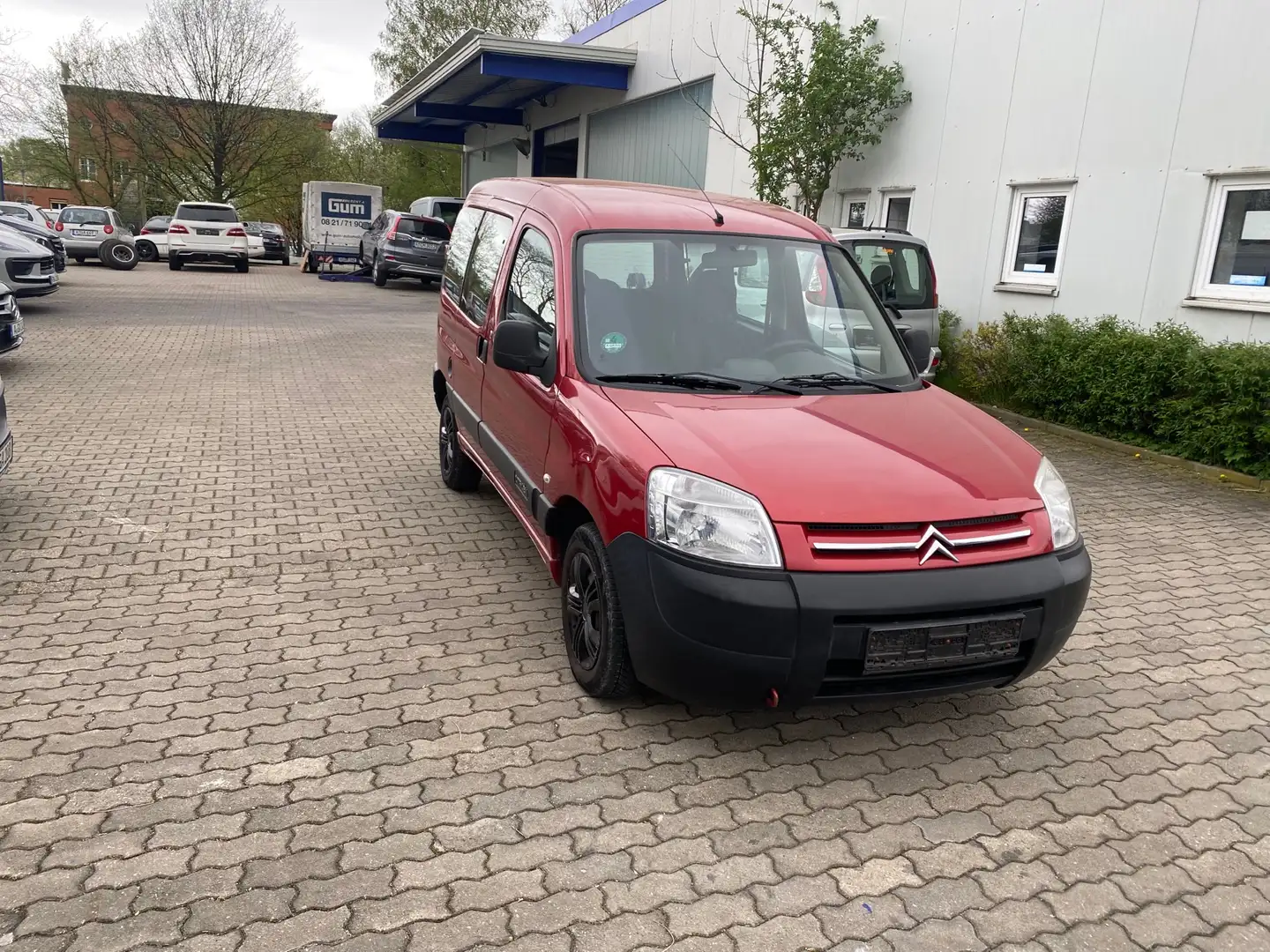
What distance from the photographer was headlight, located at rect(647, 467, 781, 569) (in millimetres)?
3100

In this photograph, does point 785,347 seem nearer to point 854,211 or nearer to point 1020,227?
point 1020,227

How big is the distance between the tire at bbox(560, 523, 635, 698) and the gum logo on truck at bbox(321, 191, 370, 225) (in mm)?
27242

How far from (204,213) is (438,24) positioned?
19.6m

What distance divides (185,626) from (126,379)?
7.16m

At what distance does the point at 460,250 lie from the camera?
20.4 ft

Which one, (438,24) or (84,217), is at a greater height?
(438,24)

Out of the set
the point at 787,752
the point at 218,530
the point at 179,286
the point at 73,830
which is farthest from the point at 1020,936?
the point at 179,286

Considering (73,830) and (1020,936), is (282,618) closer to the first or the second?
(73,830)

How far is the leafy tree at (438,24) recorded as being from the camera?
41.4 m

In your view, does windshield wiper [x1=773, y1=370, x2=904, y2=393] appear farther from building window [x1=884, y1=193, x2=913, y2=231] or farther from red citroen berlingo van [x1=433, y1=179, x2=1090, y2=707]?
building window [x1=884, y1=193, x2=913, y2=231]

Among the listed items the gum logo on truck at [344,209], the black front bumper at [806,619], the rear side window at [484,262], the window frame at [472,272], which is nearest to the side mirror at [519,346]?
the black front bumper at [806,619]

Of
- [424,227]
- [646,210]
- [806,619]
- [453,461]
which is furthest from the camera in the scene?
[424,227]

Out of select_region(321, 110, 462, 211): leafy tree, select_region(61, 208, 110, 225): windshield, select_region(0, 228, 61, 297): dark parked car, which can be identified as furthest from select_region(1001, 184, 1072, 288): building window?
select_region(321, 110, 462, 211): leafy tree

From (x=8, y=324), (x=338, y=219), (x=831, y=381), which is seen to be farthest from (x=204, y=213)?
(x=831, y=381)
